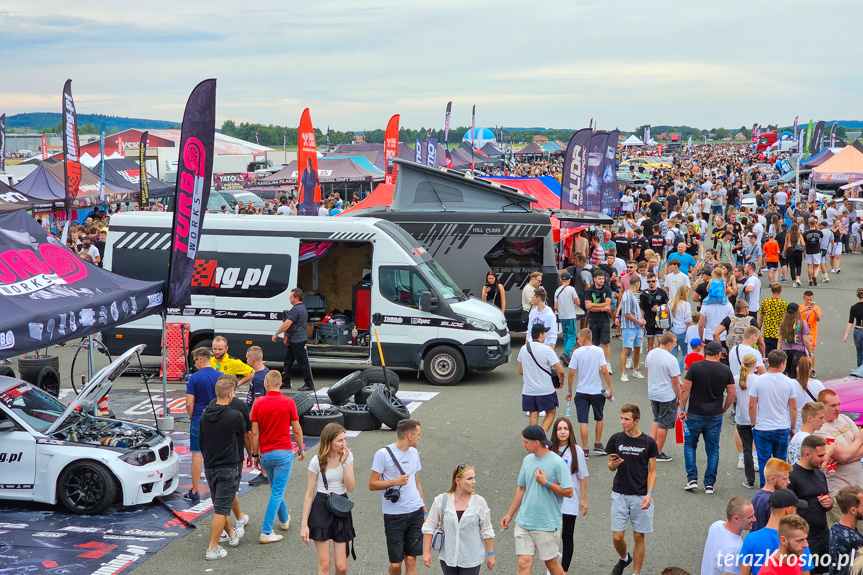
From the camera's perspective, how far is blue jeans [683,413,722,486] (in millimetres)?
9062

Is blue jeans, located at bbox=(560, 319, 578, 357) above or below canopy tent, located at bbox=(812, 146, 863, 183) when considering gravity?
below

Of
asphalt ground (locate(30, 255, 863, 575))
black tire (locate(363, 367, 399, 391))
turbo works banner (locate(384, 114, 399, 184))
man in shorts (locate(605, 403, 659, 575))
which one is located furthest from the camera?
turbo works banner (locate(384, 114, 399, 184))

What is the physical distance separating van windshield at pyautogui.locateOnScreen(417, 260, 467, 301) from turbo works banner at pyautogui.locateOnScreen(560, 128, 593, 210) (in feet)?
31.4

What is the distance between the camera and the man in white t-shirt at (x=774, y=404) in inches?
338

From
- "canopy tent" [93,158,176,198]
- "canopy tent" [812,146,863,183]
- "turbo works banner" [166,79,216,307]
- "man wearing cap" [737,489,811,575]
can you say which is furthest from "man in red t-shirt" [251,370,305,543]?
"canopy tent" [812,146,863,183]

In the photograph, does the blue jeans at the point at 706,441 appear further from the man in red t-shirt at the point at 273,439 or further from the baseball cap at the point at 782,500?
the man in red t-shirt at the point at 273,439

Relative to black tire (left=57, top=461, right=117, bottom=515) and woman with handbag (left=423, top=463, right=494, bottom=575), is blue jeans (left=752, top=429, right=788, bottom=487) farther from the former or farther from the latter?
black tire (left=57, top=461, right=117, bottom=515)

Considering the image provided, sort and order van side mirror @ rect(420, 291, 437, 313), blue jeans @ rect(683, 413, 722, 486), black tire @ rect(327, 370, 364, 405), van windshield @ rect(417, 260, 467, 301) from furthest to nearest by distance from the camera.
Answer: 1. van windshield @ rect(417, 260, 467, 301)
2. van side mirror @ rect(420, 291, 437, 313)
3. black tire @ rect(327, 370, 364, 405)
4. blue jeans @ rect(683, 413, 722, 486)

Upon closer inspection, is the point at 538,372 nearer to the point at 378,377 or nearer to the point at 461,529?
the point at 378,377

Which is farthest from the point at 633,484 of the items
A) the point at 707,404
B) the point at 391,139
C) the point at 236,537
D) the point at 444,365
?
the point at 391,139

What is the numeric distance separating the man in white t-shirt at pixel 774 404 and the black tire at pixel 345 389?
5.49m

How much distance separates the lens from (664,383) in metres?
9.68

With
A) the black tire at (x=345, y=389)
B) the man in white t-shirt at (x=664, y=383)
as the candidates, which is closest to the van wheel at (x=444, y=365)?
the black tire at (x=345, y=389)

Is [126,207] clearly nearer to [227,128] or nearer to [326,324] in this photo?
[326,324]
